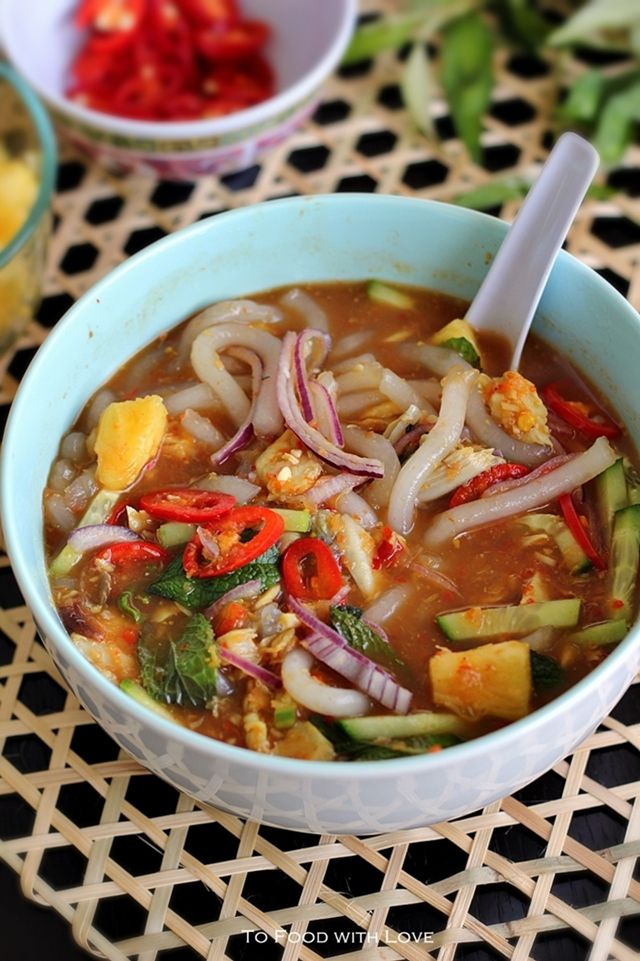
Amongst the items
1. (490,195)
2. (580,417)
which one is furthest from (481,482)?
(490,195)

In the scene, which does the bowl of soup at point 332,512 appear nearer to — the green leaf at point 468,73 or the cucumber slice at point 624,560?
the cucumber slice at point 624,560

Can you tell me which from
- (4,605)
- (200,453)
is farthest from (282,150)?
(4,605)

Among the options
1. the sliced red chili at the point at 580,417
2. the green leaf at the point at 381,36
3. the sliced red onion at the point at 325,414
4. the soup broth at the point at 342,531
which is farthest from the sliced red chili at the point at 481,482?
the green leaf at the point at 381,36

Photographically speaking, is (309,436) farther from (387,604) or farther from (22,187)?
(22,187)

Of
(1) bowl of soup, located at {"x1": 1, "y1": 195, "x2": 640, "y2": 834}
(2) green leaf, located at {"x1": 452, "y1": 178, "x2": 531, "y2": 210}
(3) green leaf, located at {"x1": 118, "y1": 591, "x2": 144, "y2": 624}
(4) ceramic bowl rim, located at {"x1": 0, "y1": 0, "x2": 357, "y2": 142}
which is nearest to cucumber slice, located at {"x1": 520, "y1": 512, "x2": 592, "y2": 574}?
(1) bowl of soup, located at {"x1": 1, "y1": 195, "x2": 640, "y2": 834}

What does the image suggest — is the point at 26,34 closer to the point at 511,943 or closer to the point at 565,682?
the point at 565,682
